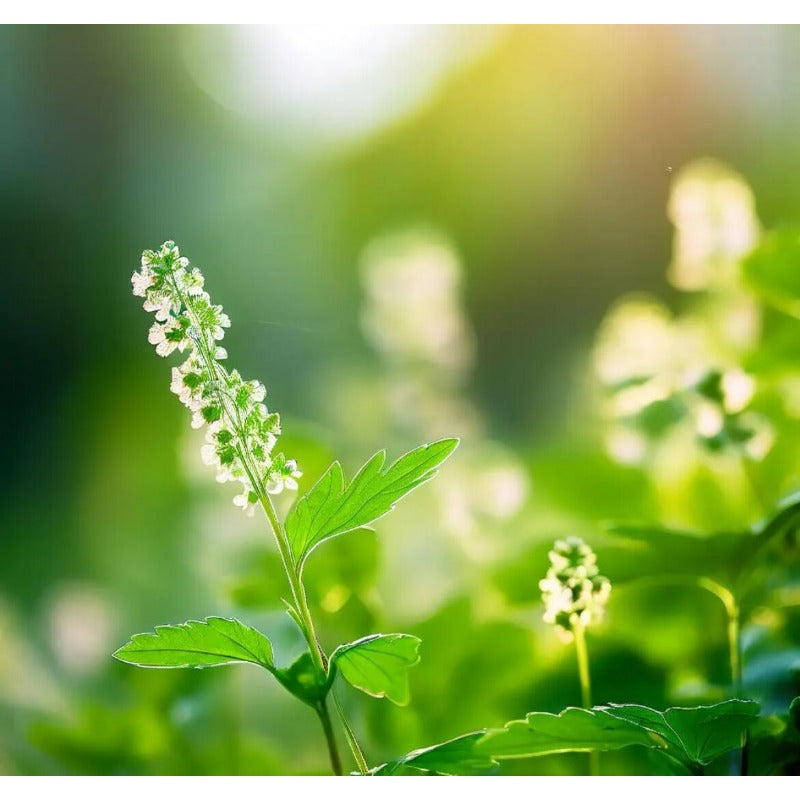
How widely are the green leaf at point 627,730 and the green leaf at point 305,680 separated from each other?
2.9 inches

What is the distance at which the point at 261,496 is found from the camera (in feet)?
1.28

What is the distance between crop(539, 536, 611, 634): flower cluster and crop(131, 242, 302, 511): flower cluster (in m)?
0.14

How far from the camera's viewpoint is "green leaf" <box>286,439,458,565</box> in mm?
389

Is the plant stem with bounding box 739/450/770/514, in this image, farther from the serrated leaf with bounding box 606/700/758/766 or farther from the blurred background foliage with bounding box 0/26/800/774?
the serrated leaf with bounding box 606/700/758/766

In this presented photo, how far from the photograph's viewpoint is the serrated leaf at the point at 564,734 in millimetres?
370

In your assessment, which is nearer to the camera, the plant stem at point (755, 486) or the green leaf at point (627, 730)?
the green leaf at point (627, 730)

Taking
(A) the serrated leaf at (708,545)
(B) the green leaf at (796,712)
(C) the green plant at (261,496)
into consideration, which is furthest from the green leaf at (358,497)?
(B) the green leaf at (796,712)

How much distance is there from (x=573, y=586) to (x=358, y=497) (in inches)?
4.7

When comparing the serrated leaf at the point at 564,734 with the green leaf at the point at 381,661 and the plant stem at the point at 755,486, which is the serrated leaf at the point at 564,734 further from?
the plant stem at the point at 755,486

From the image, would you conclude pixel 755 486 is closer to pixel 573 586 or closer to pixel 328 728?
pixel 573 586

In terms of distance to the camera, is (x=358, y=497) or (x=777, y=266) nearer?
(x=358, y=497)

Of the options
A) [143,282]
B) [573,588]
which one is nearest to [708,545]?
[573,588]
